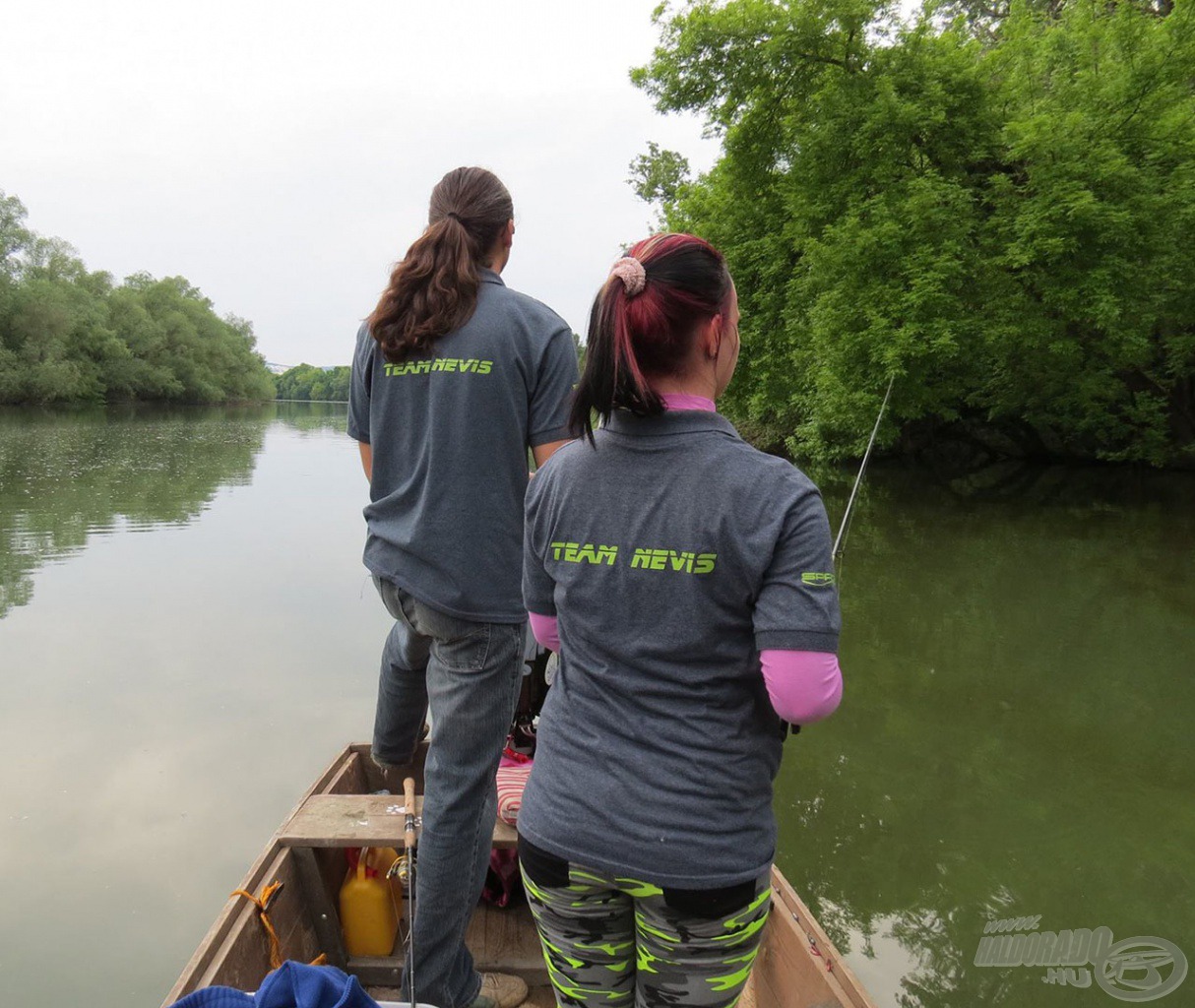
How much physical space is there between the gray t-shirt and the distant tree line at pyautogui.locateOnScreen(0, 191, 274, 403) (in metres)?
46.3

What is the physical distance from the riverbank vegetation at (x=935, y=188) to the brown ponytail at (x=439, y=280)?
10960 mm

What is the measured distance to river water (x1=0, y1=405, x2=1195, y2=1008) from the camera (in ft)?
12.0

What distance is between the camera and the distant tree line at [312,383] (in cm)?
12605

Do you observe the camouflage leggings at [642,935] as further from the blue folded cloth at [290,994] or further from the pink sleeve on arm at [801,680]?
the blue folded cloth at [290,994]

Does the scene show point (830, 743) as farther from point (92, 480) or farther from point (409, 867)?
point (92, 480)

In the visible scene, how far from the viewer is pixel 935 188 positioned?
12.4 m

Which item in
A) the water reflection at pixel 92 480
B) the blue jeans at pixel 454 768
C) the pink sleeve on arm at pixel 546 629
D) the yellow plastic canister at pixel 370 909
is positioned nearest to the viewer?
the pink sleeve on arm at pixel 546 629

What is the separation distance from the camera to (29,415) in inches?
1503

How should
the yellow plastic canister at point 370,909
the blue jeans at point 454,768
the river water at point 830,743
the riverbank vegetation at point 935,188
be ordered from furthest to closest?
the riverbank vegetation at point 935,188 < the river water at point 830,743 < the yellow plastic canister at point 370,909 < the blue jeans at point 454,768

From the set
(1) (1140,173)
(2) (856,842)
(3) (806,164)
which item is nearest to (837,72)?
(3) (806,164)

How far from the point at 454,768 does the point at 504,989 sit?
0.76 meters

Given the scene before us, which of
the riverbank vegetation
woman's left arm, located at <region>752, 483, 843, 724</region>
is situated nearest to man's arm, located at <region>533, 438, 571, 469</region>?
woman's left arm, located at <region>752, 483, 843, 724</region>

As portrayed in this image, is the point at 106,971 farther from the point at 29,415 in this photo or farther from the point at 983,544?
the point at 29,415

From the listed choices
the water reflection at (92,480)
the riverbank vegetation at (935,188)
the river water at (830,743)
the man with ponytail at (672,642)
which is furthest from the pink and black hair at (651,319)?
the riverbank vegetation at (935,188)
